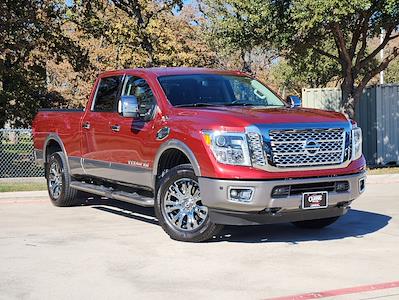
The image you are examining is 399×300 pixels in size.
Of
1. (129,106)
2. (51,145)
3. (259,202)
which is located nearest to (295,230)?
(259,202)

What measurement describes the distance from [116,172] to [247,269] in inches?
120

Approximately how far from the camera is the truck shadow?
7.77 m

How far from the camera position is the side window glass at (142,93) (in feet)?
26.5

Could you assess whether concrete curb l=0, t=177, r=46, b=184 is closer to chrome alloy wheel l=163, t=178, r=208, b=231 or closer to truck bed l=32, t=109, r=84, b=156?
truck bed l=32, t=109, r=84, b=156

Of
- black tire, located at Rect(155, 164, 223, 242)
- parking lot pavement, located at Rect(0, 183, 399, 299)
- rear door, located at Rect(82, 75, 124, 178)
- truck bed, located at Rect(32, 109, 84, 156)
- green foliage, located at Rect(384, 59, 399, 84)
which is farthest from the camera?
green foliage, located at Rect(384, 59, 399, 84)

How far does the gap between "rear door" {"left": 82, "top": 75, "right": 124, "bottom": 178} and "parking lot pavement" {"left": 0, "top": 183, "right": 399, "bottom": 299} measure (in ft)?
2.78

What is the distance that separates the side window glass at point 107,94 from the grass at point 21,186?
3.58 meters

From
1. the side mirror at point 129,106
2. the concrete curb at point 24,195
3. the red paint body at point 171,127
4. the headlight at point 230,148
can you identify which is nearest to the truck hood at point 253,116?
the red paint body at point 171,127

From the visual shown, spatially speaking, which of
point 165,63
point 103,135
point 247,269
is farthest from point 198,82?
point 165,63

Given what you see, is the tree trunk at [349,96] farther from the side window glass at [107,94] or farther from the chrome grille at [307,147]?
the chrome grille at [307,147]

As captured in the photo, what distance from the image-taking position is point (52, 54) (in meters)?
23.4

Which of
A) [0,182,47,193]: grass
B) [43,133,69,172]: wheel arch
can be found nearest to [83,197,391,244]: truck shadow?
[43,133,69,172]: wheel arch

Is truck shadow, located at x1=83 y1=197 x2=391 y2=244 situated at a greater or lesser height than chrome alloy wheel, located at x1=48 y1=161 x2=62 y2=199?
lesser

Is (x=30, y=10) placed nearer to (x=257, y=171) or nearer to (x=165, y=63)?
(x=165, y=63)
